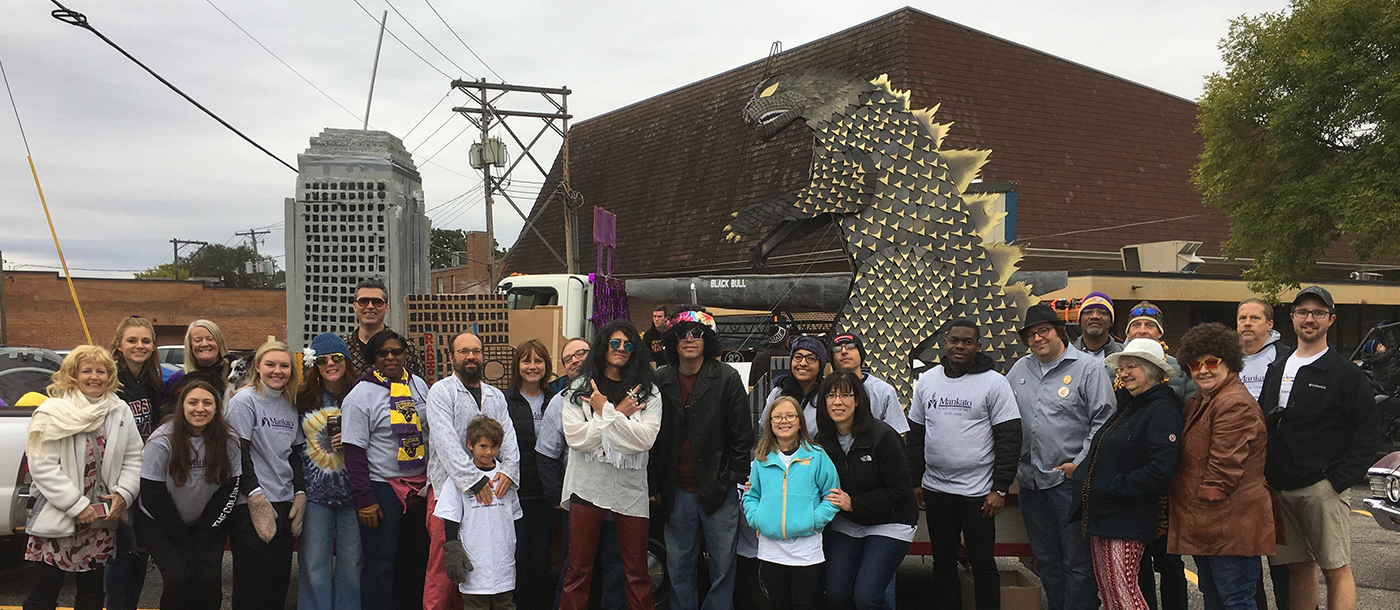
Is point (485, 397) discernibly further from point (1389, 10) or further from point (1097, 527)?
point (1389, 10)

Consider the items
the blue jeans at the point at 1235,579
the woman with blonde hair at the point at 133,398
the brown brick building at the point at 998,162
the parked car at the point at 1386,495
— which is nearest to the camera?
the blue jeans at the point at 1235,579

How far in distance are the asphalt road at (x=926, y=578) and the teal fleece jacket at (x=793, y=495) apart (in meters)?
1.92

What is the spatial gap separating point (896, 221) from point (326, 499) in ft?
14.1

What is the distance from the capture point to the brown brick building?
19516mm

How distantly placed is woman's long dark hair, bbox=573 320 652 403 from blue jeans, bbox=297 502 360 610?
1421mm

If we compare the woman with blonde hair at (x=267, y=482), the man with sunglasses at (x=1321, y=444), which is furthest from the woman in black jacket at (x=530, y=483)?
the man with sunglasses at (x=1321, y=444)

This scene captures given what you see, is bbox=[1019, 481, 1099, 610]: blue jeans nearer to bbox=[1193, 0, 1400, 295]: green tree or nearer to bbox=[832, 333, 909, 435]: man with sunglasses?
bbox=[832, 333, 909, 435]: man with sunglasses

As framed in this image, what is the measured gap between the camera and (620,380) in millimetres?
4762

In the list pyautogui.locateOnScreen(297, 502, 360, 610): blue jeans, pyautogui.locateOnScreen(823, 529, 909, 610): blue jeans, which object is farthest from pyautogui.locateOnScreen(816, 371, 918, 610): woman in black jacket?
pyautogui.locateOnScreen(297, 502, 360, 610): blue jeans

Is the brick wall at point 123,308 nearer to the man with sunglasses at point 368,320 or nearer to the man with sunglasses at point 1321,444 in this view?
the man with sunglasses at point 368,320

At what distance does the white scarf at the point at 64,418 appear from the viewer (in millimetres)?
4379

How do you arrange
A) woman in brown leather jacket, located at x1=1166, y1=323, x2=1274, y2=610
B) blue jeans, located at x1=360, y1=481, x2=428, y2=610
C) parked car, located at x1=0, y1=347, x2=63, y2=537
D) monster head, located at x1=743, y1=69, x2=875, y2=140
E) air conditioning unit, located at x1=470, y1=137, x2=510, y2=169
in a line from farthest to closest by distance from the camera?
air conditioning unit, located at x1=470, y1=137, x2=510, y2=169
monster head, located at x1=743, y1=69, x2=875, y2=140
parked car, located at x1=0, y1=347, x2=63, y2=537
blue jeans, located at x1=360, y1=481, x2=428, y2=610
woman in brown leather jacket, located at x1=1166, y1=323, x2=1274, y2=610

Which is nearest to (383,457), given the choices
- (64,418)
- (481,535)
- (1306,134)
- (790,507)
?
(481,535)

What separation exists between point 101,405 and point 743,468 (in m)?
3.25
